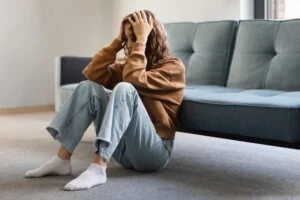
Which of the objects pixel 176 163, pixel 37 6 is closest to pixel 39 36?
pixel 37 6

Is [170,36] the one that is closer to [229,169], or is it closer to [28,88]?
[229,169]

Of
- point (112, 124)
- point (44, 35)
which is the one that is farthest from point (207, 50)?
point (44, 35)

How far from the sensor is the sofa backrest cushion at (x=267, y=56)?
250 centimetres

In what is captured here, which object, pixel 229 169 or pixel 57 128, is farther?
pixel 229 169

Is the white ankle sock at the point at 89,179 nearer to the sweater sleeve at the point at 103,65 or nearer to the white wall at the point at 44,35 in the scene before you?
the sweater sleeve at the point at 103,65

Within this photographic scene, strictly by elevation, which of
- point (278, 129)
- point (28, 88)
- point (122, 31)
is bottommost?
point (28, 88)

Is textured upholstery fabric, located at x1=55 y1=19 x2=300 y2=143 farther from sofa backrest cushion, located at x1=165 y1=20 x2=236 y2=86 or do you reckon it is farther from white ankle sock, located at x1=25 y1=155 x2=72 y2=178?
white ankle sock, located at x1=25 y1=155 x2=72 y2=178

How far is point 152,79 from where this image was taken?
203cm

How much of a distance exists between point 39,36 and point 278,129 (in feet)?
11.2

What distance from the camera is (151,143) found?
2.04m

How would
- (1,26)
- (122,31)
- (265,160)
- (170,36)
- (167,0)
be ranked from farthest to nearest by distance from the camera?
(1,26), (167,0), (170,36), (265,160), (122,31)

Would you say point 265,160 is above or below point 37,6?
below

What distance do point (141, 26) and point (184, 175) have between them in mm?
686

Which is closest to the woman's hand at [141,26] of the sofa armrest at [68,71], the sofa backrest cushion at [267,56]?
the sofa backrest cushion at [267,56]
